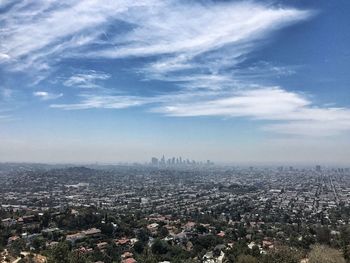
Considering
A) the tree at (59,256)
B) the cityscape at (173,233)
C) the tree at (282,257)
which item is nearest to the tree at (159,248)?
the cityscape at (173,233)

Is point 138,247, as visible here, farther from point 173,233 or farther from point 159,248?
point 173,233

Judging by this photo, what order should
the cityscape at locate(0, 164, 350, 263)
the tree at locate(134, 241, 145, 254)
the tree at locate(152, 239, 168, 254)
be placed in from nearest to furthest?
the cityscape at locate(0, 164, 350, 263)
the tree at locate(152, 239, 168, 254)
the tree at locate(134, 241, 145, 254)

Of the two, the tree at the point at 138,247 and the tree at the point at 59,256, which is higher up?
the tree at the point at 59,256

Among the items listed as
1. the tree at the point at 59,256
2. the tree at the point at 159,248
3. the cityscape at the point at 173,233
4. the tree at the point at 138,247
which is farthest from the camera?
the tree at the point at 138,247

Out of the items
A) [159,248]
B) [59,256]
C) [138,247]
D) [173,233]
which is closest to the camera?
[59,256]

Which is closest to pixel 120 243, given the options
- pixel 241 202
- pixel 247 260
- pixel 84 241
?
pixel 84 241

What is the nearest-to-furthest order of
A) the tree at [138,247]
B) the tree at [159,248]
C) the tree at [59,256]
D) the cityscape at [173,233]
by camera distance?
the tree at [59,256] → the cityscape at [173,233] → the tree at [159,248] → the tree at [138,247]

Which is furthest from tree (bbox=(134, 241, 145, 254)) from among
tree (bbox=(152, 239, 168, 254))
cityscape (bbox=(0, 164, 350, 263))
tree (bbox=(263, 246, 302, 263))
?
tree (bbox=(263, 246, 302, 263))

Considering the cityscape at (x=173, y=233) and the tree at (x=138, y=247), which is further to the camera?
the tree at (x=138, y=247)

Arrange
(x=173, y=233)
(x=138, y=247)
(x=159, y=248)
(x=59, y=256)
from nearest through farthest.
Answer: (x=59, y=256) < (x=159, y=248) < (x=138, y=247) < (x=173, y=233)

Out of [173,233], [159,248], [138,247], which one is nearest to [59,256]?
[138,247]

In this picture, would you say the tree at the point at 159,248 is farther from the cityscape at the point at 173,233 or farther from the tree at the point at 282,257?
the tree at the point at 282,257

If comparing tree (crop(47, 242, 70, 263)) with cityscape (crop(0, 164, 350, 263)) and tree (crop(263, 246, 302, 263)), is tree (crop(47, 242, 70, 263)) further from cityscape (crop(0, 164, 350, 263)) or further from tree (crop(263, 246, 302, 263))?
tree (crop(263, 246, 302, 263))

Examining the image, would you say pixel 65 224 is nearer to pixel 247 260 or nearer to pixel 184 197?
pixel 247 260
